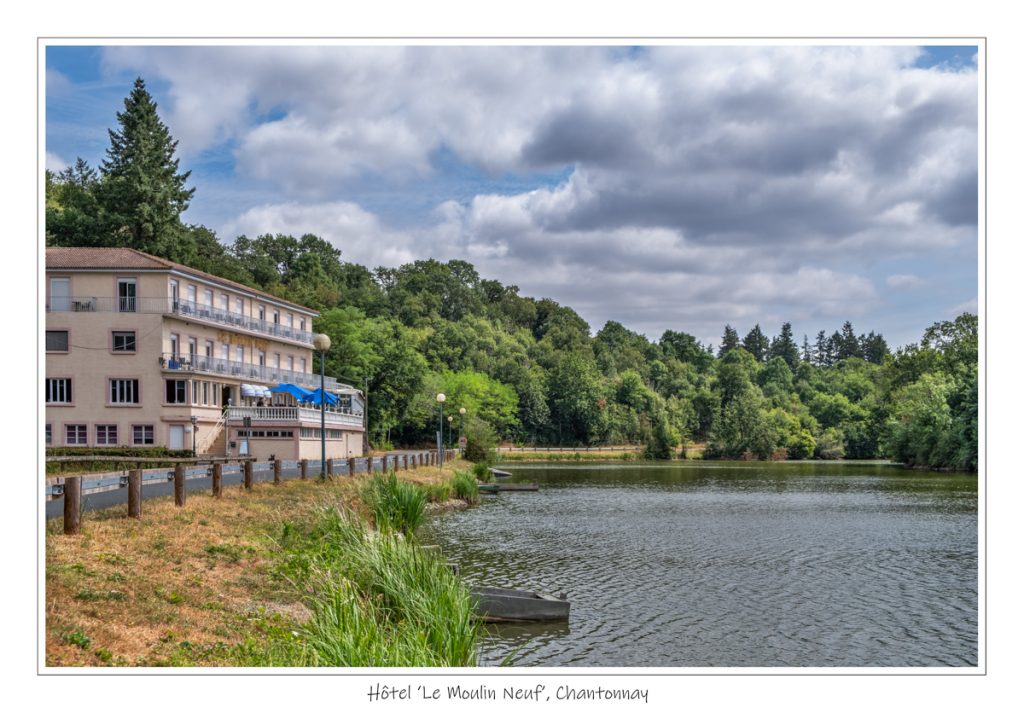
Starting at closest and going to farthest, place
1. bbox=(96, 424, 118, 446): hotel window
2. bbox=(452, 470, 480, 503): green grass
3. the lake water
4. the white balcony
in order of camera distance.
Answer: the lake water
bbox=(452, 470, 480, 503): green grass
bbox=(96, 424, 118, 446): hotel window
the white balcony

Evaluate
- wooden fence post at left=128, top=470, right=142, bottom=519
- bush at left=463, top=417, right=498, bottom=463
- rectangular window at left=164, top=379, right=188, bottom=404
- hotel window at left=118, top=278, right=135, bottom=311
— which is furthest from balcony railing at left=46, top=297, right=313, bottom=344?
wooden fence post at left=128, top=470, right=142, bottom=519

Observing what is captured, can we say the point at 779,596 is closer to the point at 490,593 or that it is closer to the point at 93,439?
the point at 490,593

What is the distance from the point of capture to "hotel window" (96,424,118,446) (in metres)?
48.6

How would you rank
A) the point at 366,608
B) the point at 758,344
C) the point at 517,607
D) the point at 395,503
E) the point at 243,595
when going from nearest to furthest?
the point at 366,608
the point at 243,595
the point at 517,607
the point at 395,503
the point at 758,344

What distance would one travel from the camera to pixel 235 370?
57.2 meters

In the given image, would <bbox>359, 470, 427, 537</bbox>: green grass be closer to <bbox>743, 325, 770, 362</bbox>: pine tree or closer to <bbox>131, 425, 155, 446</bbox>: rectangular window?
<bbox>131, 425, 155, 446</bbox>: rectangular window

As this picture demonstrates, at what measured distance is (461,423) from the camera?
82312 mm

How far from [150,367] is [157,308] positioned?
3386 millimetres

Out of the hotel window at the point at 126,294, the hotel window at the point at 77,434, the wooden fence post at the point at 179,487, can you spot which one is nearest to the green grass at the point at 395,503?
the wooden fence post at the point at 179,487

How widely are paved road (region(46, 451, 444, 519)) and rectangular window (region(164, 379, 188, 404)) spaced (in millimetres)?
16967

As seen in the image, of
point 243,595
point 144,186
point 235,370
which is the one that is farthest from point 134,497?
point 144,186

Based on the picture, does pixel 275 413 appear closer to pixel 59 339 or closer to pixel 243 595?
pixel 59 339
